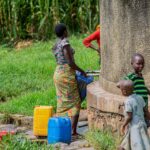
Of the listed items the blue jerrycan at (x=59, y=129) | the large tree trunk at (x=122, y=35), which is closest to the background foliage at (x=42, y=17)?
the large tree trunk at (x=122, y=35)

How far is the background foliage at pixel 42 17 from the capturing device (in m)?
17.5

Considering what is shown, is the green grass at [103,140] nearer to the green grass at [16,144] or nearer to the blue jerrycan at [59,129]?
the blue jerrycan at [59,129]

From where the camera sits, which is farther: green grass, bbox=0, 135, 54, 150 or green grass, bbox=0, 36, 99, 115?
green grass, bbox=0, 36, 99, 115

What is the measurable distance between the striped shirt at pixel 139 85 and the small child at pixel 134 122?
0.39 m

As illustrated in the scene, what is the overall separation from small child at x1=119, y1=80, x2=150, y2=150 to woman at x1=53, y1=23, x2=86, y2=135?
1799mm

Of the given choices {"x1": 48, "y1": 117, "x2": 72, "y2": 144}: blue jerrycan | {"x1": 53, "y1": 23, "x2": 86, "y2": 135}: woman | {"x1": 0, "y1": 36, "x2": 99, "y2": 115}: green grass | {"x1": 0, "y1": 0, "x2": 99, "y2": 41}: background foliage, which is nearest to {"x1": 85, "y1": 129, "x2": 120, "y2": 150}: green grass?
{"x1": 48, "y1": 117, "x2": 72, "y2": 144}: blue jerrycan

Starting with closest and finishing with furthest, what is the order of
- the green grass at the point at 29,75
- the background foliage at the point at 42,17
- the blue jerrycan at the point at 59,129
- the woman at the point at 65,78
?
the blue jerrycan at the point at 59,129 → the woman at the point at 65,78 → the green grass at the point at 29,75 → the background foliage at the point at 42,17

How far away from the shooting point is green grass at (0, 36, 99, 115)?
36.6ft

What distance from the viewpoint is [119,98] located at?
28.2 feet

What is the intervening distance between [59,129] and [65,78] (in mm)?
693

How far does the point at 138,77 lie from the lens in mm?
7930

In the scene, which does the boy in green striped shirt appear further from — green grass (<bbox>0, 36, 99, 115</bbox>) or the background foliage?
the background foliage

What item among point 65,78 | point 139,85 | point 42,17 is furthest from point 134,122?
point 42,17

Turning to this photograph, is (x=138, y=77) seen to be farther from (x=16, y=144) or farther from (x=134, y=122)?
(x=16, y=144)
